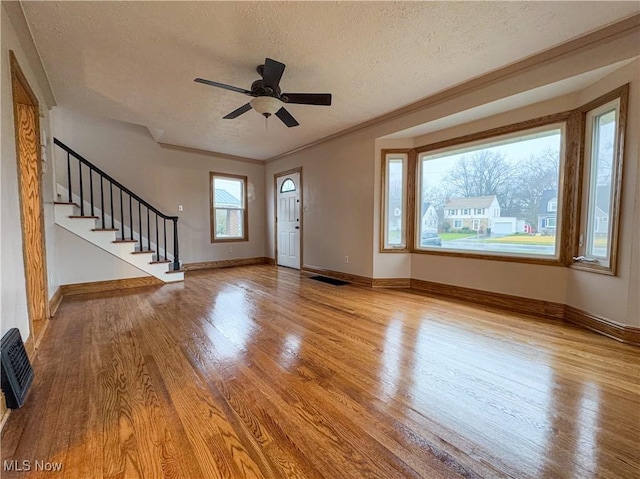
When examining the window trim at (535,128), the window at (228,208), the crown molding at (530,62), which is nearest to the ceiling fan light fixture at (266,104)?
the crown molding at (530,62)

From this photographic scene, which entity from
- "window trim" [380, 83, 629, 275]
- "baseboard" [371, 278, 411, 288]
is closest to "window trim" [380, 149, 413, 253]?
"baseboard" [371, 278, 411, 288]

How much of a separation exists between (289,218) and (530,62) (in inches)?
183

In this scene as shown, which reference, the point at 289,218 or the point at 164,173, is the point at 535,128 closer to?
the point at 289,218

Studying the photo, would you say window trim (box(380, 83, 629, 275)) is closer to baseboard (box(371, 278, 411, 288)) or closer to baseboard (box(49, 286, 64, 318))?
baseboard (box(371, 278, 411, 288))

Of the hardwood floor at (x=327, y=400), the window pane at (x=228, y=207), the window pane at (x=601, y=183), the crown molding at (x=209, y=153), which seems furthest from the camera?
the window pane at (x=228, y=207)

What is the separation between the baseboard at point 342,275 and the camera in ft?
14.9

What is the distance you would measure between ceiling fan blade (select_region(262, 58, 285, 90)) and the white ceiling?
0.23m

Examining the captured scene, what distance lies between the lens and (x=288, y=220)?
20.7 feet

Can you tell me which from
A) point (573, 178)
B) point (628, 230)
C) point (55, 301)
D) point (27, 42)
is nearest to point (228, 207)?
point (55, 301)

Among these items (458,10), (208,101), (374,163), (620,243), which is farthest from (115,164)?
(620,243)

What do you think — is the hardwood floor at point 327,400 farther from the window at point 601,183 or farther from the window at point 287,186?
the window at point 287,186

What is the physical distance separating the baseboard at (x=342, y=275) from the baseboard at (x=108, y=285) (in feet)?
8.53

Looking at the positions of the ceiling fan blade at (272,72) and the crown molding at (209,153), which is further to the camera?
the crown molding at (209,153)

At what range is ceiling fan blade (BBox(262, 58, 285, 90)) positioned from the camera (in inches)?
91.4
